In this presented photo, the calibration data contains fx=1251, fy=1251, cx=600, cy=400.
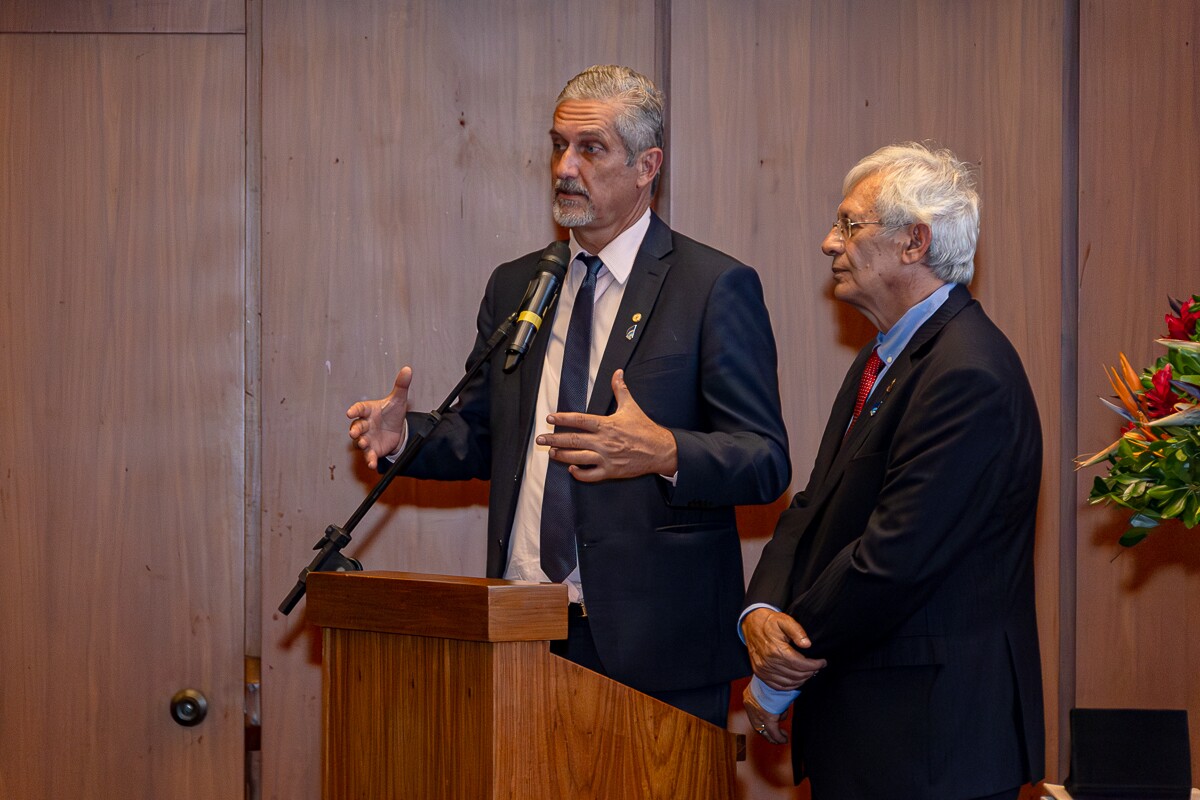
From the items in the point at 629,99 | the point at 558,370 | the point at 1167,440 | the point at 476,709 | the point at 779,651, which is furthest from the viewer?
the point at 629,99

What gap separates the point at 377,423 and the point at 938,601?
3.67ft

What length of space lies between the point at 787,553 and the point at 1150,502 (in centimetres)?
64

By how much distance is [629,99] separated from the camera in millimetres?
2729

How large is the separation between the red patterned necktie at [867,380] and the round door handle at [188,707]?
2020 millimetres

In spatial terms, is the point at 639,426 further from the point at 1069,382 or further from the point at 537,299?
the point at 1069,382

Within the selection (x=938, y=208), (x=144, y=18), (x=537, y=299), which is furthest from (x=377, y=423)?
(x=144, y=18)

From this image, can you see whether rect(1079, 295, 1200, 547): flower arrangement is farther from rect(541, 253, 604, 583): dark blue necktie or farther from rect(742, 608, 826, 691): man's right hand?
rect(541, 253, 604, 583): dark blue necktie

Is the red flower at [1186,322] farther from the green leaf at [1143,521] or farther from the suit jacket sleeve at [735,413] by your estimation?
the suit jacket sleeve at [735,413]

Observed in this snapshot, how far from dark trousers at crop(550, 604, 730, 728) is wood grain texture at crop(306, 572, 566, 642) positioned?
59cm

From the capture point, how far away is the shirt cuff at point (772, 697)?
7.43ft

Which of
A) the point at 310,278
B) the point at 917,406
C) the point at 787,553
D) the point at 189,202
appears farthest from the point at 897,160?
the point at 189,202

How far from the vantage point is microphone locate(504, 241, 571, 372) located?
6.86 ft

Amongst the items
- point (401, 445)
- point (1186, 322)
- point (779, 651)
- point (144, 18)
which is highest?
point (144, 18)

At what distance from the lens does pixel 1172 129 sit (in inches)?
134
